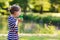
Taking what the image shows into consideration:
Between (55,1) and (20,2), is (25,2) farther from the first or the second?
(55,1)

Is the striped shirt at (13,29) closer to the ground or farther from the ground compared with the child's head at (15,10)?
closer to the ground

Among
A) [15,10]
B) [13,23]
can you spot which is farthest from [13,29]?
[15,10]

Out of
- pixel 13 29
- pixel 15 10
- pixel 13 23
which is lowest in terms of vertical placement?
pixel 13 29

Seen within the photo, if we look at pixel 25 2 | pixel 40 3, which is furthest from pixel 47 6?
pixel 25 2

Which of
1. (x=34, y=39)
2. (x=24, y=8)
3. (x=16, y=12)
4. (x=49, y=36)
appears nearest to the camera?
(x=16, y=12)

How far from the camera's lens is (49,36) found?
11695 millimetres

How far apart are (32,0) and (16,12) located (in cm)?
2397

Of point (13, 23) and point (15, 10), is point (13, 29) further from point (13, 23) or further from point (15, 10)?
point (15, 10)

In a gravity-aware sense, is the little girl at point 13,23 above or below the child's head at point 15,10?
below

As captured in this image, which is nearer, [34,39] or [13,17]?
[13,17]

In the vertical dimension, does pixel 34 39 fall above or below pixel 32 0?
below

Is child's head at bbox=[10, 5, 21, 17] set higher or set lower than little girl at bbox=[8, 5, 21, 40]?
higher

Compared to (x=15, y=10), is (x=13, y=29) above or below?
below

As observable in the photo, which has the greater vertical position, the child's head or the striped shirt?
the child's head
